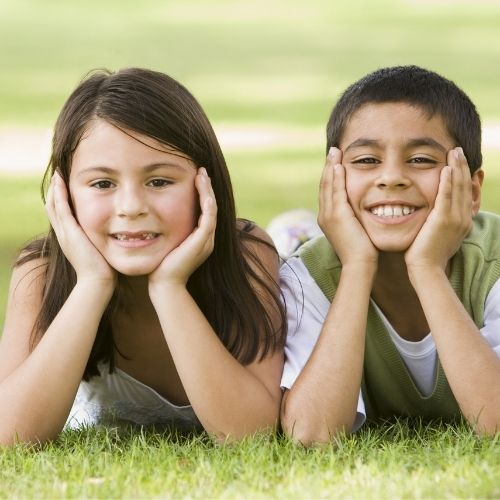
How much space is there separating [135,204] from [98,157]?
223 mm

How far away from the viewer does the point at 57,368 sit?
3822 mm

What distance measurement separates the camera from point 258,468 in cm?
344

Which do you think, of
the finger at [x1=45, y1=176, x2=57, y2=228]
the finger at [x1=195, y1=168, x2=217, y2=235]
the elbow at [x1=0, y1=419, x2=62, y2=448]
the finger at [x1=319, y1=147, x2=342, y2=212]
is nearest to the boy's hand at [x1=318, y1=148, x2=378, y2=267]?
the finger at [x1=319, y1=147, x2=342, y2=212]

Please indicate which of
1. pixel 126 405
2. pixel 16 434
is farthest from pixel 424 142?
pixel 16 434

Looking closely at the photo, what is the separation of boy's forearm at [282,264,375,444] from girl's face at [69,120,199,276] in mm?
562

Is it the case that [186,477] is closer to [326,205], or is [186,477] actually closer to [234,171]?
[326,205]

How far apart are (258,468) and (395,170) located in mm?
1148

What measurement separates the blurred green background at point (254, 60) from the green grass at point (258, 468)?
16.8 ft

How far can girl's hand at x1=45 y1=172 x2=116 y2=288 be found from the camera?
393 cm

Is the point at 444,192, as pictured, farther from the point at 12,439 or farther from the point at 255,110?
the point at 255,110

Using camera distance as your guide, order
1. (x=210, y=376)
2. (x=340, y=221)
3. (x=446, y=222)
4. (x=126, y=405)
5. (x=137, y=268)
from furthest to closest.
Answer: (x=126, y=405) < (x=340, y=221) < (x=446, y=222) < (x=137, y=268) < (x=210, y=376)

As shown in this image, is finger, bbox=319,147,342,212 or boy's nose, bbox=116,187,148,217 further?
finger, bbox=319,147,342,212

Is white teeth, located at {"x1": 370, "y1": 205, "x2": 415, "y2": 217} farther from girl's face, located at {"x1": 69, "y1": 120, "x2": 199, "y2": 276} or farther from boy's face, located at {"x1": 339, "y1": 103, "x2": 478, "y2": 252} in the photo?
girl's face, located at {"x1": 69, "y1": 120, "x2": 199, "y2": 276}

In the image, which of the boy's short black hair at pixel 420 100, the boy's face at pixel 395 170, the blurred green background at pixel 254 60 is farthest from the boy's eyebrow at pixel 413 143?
the blurred green background at pixel 254 60
